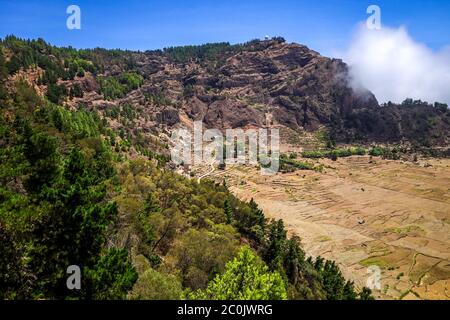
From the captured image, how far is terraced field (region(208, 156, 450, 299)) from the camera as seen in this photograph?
3575 inches

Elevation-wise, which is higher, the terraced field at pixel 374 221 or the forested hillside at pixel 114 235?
the forested hillside at pixel 114 235

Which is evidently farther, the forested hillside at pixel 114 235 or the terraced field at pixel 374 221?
the terraced field at pixel 374 221

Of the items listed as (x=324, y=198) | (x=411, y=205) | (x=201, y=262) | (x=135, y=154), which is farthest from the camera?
(x=324, y=198)

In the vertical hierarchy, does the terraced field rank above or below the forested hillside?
below

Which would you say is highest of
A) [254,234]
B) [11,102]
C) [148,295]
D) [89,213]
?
[11,102]

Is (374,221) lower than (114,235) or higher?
lower

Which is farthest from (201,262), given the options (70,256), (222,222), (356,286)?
(356,286)

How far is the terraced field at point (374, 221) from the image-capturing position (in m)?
90.8

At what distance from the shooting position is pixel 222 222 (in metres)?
74.7

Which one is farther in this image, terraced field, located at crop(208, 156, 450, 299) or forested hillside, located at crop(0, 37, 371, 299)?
terraced field, located at crop(208, 156, 450, 299)

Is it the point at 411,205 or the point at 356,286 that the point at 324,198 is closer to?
the point at 411,205

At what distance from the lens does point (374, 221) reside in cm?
13300
